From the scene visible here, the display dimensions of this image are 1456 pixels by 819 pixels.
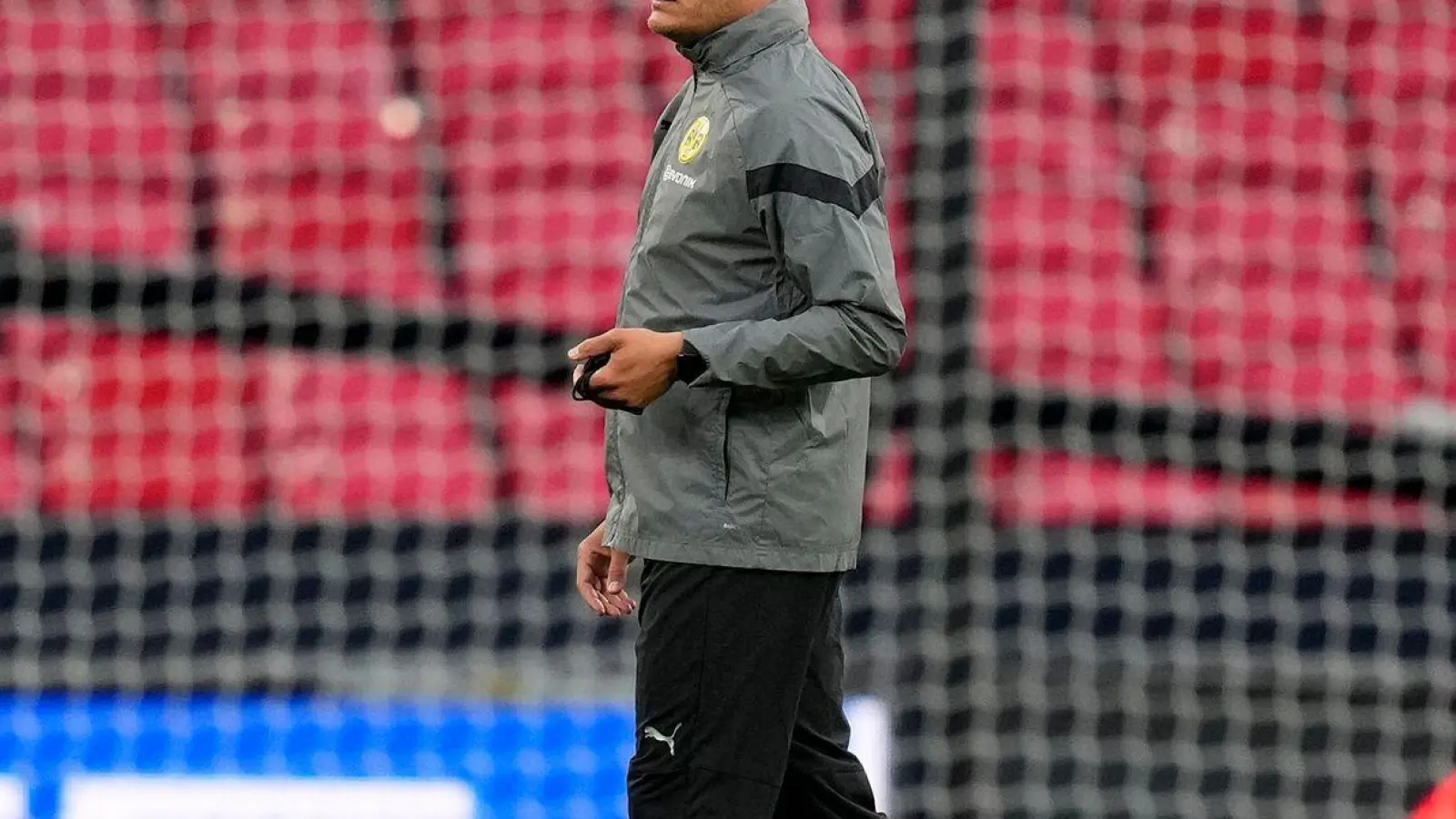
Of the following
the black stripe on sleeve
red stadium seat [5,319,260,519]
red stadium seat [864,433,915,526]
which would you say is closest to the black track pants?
the black stripe on sleeve

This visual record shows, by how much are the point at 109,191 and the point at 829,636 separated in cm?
330

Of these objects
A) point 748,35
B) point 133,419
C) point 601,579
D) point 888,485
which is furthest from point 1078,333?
point 748,35

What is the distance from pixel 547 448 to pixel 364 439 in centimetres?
40

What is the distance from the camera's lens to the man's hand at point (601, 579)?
1749 mm

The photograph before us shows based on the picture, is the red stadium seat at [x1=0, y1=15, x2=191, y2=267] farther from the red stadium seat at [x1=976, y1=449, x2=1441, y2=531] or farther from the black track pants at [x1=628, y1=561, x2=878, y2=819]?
the black track pants at [x1=628, y1=561, x2=878, y2=819]

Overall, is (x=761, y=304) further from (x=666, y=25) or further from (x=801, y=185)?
(x=666, y=25)

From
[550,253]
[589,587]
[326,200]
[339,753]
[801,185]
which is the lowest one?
[339,753]

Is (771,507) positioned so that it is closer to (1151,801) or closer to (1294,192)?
(1151,801)

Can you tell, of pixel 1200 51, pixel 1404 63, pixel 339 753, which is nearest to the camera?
pixel 339 753

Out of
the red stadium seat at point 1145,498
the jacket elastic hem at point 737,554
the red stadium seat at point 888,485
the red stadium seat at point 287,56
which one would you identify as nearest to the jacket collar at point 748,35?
the jacket elastic hem at point 737,554

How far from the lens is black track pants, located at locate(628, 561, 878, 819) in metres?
1.57

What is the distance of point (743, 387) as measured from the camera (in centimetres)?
156

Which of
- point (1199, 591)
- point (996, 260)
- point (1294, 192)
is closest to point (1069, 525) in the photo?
point (1199, 591)

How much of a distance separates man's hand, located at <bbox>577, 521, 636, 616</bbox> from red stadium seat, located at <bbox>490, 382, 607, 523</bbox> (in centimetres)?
240
